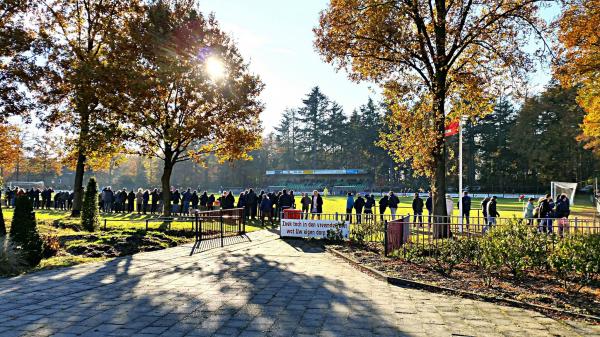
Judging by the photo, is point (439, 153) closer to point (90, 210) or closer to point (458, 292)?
point (458, 292)

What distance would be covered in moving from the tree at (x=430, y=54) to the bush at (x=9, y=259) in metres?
11.4

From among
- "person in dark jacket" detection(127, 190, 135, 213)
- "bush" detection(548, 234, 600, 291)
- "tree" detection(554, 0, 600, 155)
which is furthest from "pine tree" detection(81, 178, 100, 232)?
"tree" detection(554, 0, 600, 155)

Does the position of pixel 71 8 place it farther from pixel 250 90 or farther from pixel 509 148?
pixel 509 148

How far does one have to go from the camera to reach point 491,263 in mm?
8328

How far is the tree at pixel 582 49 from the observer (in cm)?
1452

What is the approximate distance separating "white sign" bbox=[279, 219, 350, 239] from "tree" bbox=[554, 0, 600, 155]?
9.18 m

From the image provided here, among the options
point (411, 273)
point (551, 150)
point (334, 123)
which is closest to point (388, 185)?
point (334, 123)

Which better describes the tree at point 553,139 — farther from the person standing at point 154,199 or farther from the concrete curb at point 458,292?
the concrete curb at point 458,292

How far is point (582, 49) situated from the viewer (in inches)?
763

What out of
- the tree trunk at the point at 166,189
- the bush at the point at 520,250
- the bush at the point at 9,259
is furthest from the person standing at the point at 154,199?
the bush at the point at 520,250

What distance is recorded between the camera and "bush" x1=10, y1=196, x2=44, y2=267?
9633mm

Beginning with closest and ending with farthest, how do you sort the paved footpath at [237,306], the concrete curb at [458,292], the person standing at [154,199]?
the paved footpath at [237,306]
the concrete curb at [458,292]
the person standing at [154,199]

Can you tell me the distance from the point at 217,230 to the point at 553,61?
12846 mm

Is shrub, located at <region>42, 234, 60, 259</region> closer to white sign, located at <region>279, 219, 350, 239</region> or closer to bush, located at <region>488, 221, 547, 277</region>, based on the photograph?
white sign, located at <region>279, 219, 350, 239</region>
